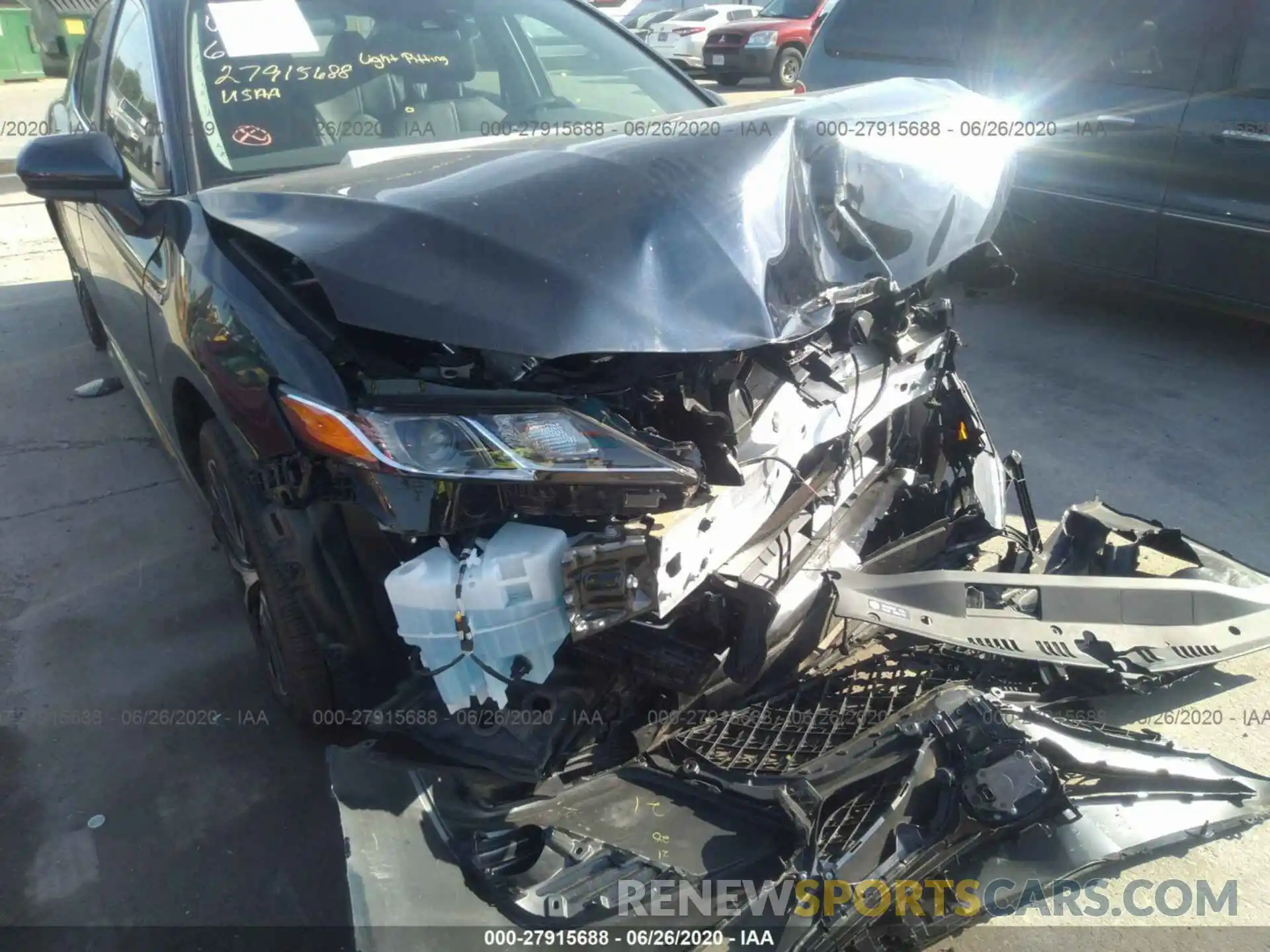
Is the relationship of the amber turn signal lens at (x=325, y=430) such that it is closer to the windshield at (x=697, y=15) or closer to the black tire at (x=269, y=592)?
the black tire at (x=269, y=592)

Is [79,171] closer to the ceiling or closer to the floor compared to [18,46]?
closer to the ceiling

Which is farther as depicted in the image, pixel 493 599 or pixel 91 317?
pixel 91 317

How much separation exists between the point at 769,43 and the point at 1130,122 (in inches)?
433

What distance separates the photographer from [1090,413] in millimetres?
4555

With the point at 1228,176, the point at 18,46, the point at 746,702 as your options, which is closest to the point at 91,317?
the point at 746,702

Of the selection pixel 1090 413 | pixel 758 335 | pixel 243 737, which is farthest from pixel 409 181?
pixel 1090 413

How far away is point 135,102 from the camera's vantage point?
120 inches

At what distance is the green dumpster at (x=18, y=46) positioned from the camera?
14.2 m

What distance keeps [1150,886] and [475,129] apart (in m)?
2.77

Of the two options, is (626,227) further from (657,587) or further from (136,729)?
(136,729)

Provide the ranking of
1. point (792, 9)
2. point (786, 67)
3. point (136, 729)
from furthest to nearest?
point (792, 9) < point (786, 67) < point (136, 729)

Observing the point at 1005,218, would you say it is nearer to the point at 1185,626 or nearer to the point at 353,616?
the point at 1185,626

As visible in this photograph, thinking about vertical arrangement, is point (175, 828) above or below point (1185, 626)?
below

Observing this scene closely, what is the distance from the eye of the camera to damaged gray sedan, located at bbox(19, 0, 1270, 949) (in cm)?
175
